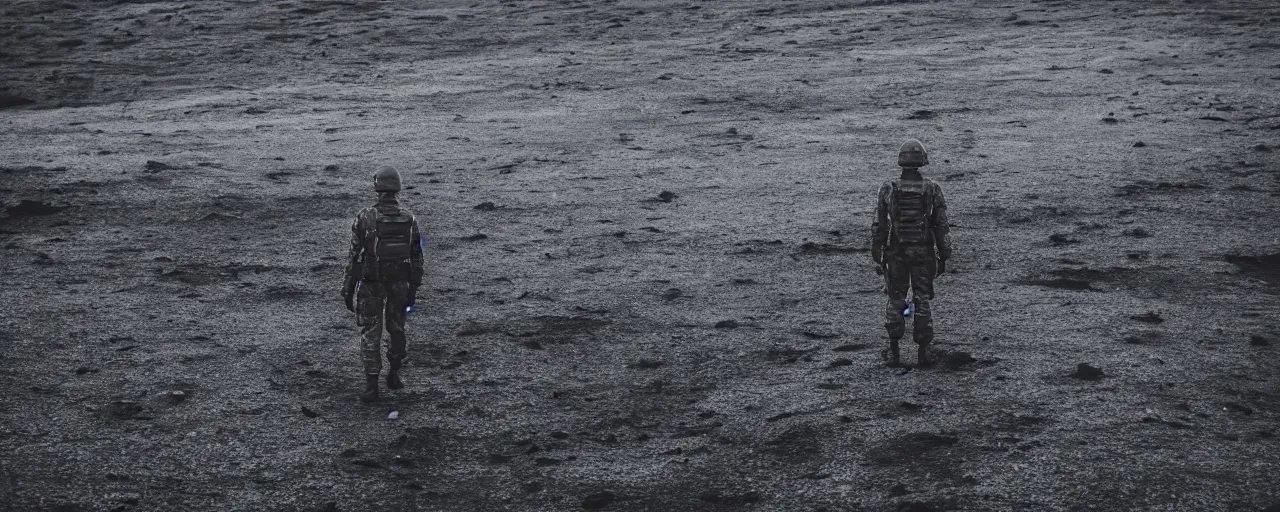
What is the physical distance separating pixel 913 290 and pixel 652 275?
4040 millimetres

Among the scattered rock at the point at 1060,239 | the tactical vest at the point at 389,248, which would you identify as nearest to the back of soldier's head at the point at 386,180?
the tactical vest at the point at 389,248

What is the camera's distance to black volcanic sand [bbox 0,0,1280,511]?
299 inches

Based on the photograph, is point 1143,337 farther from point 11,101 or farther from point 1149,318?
point 11,101

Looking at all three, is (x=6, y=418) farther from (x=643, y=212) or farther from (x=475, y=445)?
(x=643, y=212)

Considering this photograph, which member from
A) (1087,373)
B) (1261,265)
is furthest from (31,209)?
(1261,265)

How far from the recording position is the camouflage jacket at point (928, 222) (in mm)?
8867

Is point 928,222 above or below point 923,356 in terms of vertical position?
above

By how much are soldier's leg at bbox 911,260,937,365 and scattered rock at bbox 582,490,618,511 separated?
308cm

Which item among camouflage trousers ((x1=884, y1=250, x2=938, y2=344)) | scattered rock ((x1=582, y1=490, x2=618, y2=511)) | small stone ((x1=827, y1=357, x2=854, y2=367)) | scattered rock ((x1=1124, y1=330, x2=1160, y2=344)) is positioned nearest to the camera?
scattered rock ((x1=582, y1=490, x2=618, y2=511))

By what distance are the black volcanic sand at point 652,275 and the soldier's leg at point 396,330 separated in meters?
0.19

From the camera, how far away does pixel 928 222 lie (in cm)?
889

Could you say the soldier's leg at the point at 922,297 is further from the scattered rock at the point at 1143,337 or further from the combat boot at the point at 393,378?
the combat boot at the point at 393,378

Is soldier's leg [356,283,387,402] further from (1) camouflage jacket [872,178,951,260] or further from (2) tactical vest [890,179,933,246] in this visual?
(2) tactical vest [890,179,933,246]

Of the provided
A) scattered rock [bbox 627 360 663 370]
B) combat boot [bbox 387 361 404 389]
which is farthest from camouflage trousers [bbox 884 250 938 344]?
combat boot [bbox 387 361 404 389]
